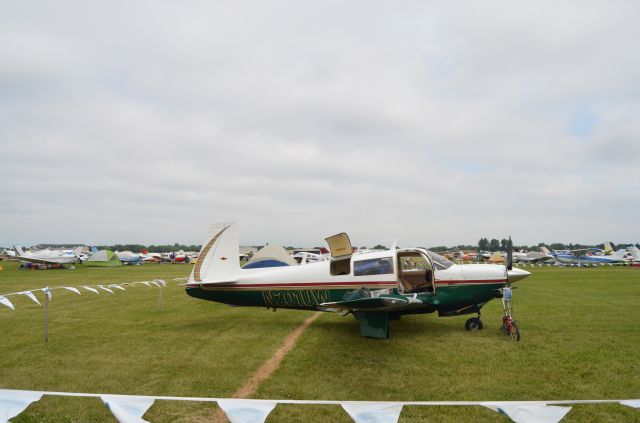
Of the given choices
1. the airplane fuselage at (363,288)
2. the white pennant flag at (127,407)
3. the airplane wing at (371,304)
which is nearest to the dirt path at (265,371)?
the airplane fuselage at (363,288)

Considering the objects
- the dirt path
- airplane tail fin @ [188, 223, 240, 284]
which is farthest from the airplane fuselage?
the dirt path

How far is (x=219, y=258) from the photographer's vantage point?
32.7ft

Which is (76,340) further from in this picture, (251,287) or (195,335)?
(251,287)

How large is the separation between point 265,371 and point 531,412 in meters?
4.43

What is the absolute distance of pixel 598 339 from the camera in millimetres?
→ 8156

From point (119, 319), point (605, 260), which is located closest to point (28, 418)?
point (119, 319)

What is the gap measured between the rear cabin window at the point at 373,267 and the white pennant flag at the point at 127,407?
233 inches

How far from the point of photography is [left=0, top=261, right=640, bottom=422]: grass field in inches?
200

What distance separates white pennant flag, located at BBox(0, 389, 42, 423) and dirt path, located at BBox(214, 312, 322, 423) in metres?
2.10

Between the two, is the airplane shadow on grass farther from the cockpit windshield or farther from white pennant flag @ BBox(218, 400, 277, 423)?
white pennant flag @ BBox(218, 400, 277, 423)

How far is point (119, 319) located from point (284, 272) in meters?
5.82

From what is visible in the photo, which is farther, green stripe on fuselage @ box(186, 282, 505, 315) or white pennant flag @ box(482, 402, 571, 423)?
green stripe on fuselage @ box(186, 282, 505, 315)

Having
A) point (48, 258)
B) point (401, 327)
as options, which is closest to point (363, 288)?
point (401, 327)

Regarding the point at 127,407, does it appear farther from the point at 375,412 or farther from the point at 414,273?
the point at 414,273
